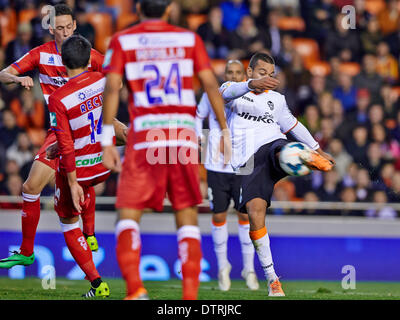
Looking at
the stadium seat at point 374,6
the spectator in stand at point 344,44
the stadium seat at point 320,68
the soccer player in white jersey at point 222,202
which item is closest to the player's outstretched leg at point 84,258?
the soccer player in white jersey at point 222,202

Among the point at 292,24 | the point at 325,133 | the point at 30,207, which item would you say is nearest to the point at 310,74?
the point at 325,133

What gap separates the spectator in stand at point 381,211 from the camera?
1334 cm

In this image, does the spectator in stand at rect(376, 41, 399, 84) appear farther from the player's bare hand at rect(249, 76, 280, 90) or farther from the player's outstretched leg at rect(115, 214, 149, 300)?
the player's outstretched leg at rect(115, 214, 149, 300)

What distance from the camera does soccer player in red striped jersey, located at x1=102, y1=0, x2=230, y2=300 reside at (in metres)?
5.71

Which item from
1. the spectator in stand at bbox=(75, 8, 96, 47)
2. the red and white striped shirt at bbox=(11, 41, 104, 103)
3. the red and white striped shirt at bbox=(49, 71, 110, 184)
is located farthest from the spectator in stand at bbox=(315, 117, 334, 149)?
the red and white striped shirt at bbox=(49, 71, 110, 184)

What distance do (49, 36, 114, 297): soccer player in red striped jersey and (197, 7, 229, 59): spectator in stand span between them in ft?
26.6

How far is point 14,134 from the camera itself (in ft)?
46.0

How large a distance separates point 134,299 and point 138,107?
1.35 m

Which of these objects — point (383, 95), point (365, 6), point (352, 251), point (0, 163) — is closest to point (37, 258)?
point (0, 163)

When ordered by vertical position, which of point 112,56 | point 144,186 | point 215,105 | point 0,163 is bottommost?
point 0,163

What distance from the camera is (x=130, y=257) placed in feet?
18.5

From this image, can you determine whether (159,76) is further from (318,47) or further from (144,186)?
(318,47)

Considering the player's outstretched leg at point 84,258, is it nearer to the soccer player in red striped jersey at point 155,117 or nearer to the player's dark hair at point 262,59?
the soccer player in red striped jersey at point 155,117

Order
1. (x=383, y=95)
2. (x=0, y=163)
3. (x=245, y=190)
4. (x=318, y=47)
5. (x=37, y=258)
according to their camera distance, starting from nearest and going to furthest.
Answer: (x=245, y=190), (x=37, y=258), (x=0, y=163), (x=383, y=95), (x=318, y=47)
